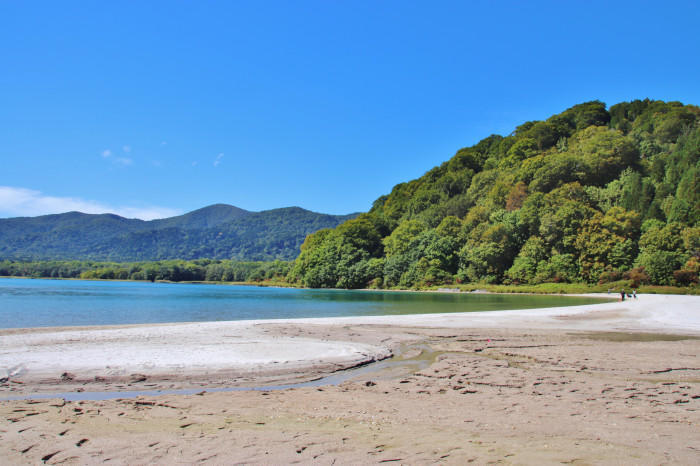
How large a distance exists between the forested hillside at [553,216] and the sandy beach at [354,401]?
5740cm

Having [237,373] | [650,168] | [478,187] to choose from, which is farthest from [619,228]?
[237,373]

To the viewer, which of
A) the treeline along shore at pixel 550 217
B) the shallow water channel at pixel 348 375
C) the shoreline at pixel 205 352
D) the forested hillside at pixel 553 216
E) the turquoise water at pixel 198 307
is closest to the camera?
the shallow water channel at pixel 348 375

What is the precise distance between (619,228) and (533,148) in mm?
60176

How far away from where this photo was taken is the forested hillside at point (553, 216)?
66.9 m

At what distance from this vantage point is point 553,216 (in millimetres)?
76000

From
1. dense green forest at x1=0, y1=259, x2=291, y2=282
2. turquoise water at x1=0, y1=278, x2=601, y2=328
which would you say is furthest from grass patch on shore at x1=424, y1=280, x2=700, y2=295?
dense green forest at x1=0, y1=259, x2=291, y2=282

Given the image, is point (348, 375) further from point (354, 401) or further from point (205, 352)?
point (205, 352)

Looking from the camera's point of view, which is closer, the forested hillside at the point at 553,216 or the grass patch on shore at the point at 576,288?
the grass patch on shore at the point at 576,288

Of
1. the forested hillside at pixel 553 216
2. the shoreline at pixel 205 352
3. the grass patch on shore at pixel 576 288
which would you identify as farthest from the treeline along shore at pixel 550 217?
the shoreline at pixel 205 352

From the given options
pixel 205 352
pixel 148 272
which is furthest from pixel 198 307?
pixel 148 272

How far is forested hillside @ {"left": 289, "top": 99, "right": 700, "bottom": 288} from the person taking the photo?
219 feet

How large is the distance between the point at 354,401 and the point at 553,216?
77.3m

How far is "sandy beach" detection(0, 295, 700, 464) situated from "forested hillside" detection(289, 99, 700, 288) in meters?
57.4

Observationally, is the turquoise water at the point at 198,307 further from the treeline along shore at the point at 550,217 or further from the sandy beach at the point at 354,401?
the treeline along shore at the point at 550,217
